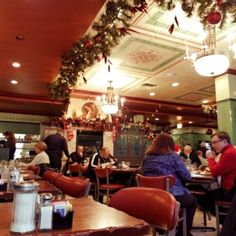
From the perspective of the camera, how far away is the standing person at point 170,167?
9.94ft

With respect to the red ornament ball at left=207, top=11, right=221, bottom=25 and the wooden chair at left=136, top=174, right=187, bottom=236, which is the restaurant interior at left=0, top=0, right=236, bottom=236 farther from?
the wooden chair at left=136, top=174, right=187, bottom=236

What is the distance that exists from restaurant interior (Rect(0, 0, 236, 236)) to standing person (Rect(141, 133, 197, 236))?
0.96m

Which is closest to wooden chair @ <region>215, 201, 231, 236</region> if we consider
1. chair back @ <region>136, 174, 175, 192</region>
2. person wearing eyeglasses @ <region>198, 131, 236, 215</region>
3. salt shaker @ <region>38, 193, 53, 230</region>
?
person wearing eyeglasses @ <region>198, 131, 236, 215</region>

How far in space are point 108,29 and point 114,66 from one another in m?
2.21

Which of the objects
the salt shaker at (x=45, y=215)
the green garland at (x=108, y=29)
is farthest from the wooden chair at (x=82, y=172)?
the salt shaker at (x=45, y=215)

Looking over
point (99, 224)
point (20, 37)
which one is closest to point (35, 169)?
point (20, 37)

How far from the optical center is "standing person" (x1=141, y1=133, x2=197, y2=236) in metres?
3.03

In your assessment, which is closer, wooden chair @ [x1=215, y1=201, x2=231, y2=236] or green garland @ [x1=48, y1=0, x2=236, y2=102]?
green garland @ [x1=48, y1=0, x2=236, y2=102]

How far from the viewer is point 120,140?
34.0ft

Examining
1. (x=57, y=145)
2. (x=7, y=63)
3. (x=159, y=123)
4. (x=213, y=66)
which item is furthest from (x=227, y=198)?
(x=159, y=123)

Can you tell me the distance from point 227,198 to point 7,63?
4.86 meters

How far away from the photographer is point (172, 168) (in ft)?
9.95

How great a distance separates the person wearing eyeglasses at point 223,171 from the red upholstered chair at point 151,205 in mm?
1864

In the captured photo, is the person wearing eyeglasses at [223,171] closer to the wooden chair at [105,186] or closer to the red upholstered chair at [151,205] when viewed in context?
the red upholstered chair at [151,205]
